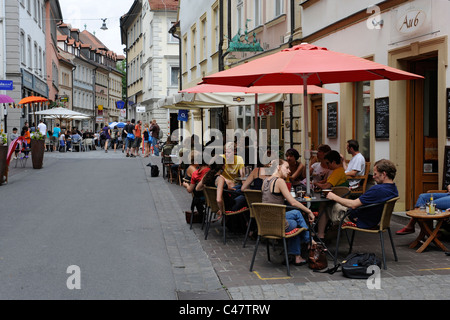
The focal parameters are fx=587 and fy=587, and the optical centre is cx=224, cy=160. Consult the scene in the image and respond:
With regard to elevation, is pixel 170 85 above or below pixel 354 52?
above

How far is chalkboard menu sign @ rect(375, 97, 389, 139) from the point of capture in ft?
35.1

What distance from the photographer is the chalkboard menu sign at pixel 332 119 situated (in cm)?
1316

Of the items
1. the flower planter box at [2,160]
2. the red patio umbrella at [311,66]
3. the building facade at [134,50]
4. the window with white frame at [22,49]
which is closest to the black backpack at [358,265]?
the red patio umbrella at [311,66]

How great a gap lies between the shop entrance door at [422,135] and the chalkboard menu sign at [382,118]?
1.68 feet

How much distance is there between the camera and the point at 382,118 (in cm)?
1085

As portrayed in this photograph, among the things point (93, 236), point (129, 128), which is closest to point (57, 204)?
point (93, 236)

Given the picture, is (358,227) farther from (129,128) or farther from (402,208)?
(129,128)

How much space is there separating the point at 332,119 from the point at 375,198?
671 cm

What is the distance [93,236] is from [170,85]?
1472 inches

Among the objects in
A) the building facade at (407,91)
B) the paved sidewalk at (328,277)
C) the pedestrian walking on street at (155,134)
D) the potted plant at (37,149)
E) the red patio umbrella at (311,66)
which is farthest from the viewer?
the pedestrian walking on street at (155,134)

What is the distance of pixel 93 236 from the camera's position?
859 centimetres

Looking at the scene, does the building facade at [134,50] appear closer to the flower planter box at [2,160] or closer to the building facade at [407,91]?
the flower planter box at [2,160]

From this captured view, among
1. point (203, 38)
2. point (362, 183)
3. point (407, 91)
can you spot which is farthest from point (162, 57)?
point (407, 91)

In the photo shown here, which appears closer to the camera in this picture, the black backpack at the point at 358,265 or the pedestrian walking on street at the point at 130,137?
the black backpack at the point at 358,265
